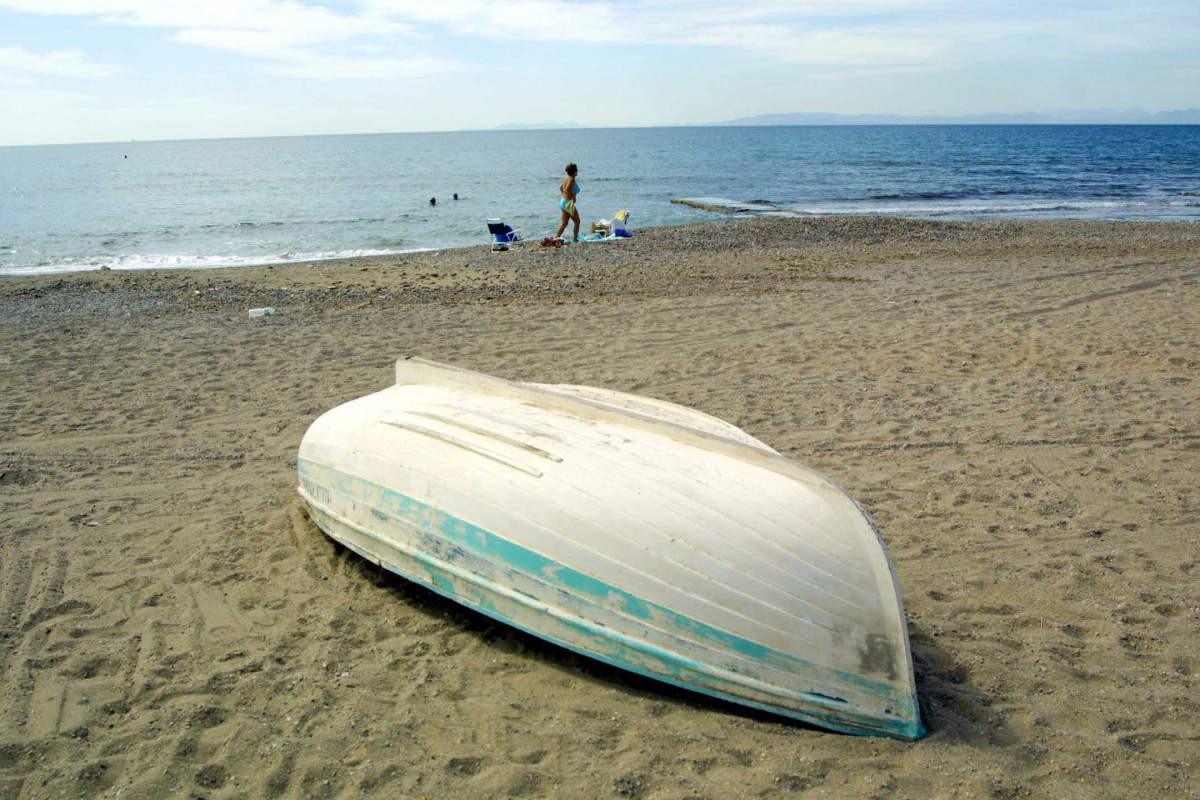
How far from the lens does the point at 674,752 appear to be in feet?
9.58

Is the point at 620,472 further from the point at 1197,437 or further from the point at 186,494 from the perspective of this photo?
the point at 1197,437

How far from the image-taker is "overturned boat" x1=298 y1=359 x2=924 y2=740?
2.90 m

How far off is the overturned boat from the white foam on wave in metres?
14.9

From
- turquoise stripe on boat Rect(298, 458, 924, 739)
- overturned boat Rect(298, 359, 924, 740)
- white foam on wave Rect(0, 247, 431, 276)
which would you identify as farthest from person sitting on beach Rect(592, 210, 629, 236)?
turquoise stripe on boat Rect(298, 458, 924, 739)

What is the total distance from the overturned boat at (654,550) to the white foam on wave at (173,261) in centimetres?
1488

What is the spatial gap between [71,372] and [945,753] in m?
8.01

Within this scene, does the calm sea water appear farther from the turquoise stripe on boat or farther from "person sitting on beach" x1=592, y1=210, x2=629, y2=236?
the turquoise stripe on boat

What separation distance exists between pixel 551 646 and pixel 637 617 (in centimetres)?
65

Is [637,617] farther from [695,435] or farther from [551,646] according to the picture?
[695,435]

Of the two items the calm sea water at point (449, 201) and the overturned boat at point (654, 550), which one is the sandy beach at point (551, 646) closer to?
the overturned boat at point (654, 550)

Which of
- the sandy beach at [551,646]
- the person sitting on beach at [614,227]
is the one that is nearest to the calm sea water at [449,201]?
the person sitting on beach at [614,227]

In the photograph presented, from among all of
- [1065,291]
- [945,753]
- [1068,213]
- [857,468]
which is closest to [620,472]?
[945,753]

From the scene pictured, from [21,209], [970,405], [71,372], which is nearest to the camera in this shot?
[970,405]

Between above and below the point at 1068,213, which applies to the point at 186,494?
below
